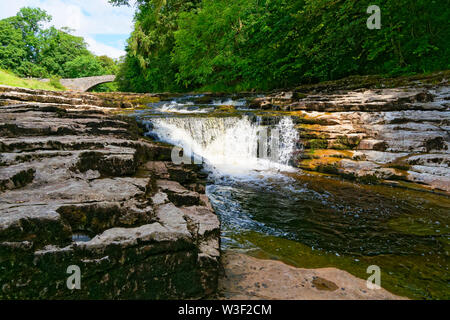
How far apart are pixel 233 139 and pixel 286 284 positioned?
6.41 meters

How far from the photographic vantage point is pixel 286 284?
2.17 meters

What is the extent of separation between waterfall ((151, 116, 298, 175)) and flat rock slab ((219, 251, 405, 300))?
5.03 metres

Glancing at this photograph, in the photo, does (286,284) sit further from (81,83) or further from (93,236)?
(81,83)

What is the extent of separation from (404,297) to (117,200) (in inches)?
113

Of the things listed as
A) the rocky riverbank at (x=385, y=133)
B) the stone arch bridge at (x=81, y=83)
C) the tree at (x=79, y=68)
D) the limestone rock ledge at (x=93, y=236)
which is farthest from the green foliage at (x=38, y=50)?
the limestone rock ledge at (x=93, y=236)

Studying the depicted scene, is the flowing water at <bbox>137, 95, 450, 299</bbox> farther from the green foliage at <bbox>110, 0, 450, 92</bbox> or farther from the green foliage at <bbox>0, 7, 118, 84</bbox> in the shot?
the green foliage at <bbox>0, 7, 118, 84</bbox>

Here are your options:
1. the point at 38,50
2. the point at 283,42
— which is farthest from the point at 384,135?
the point at 38,50

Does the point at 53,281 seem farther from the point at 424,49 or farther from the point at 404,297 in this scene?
the point at 424,49

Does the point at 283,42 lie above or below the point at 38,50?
below

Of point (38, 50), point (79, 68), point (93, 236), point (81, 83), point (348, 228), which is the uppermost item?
point (38, 50)

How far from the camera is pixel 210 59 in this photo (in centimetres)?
1817

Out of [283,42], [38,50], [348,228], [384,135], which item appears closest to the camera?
[348,228]

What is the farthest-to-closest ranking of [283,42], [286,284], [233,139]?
[283,42] < [233,139] < [286,284]

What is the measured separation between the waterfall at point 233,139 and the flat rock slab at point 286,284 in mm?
5027
